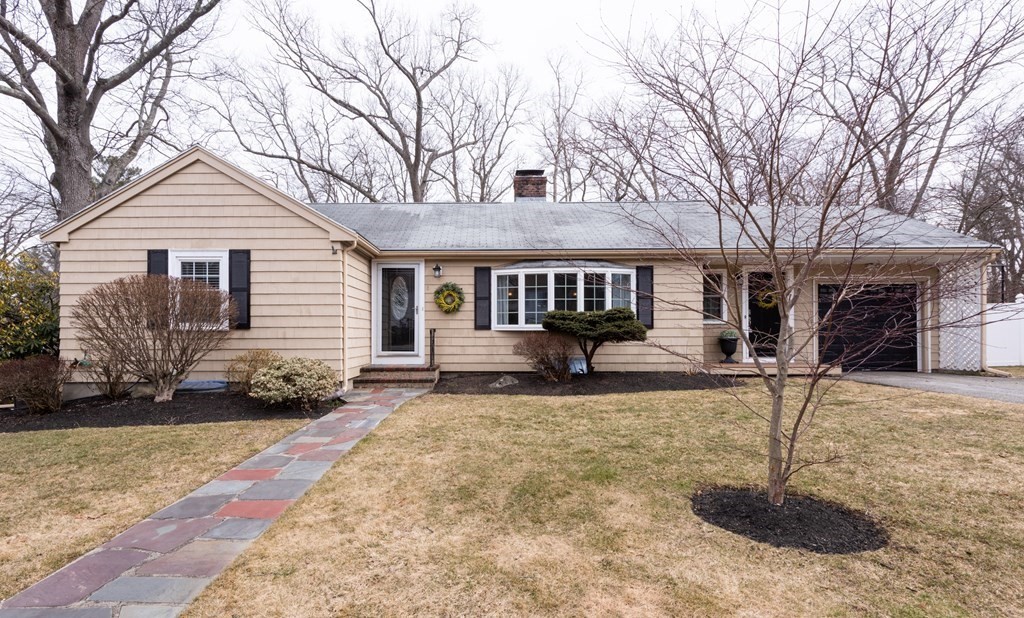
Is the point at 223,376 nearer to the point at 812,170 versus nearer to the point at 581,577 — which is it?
the point at 581,577

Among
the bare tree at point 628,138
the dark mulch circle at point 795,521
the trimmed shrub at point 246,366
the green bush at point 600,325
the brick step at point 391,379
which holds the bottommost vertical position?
the dark mulch circle at point 795,521

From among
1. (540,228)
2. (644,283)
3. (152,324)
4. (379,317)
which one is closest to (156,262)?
(152,324)

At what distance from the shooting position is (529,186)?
1243 centimetres

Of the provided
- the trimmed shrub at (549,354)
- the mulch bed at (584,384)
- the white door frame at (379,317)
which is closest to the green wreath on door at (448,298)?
the white door frame at (379,317)

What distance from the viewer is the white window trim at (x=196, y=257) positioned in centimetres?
764

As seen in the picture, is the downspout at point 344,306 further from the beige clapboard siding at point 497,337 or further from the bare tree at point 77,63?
the bare tree at point 77,63

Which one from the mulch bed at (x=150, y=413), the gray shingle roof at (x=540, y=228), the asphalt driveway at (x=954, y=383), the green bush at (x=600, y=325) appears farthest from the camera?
the gray shingle roof at (x=540, y=228)

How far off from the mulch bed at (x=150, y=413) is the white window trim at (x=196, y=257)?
1.89 m

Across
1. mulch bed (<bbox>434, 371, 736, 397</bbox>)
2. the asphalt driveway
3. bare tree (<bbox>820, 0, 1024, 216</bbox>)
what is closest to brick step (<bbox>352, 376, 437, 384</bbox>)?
mulch bed (<bbox>434, 371, 736, 397</bbox>)

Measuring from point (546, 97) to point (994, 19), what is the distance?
6142 mm

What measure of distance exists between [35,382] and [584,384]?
7.54 meters

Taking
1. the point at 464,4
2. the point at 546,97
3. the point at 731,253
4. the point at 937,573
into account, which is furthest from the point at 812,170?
the point at 464,4

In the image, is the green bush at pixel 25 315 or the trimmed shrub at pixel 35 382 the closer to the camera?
the trimmed shrub at pixel 35 382

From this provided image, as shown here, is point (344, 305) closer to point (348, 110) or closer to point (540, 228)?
point (540, 228)
